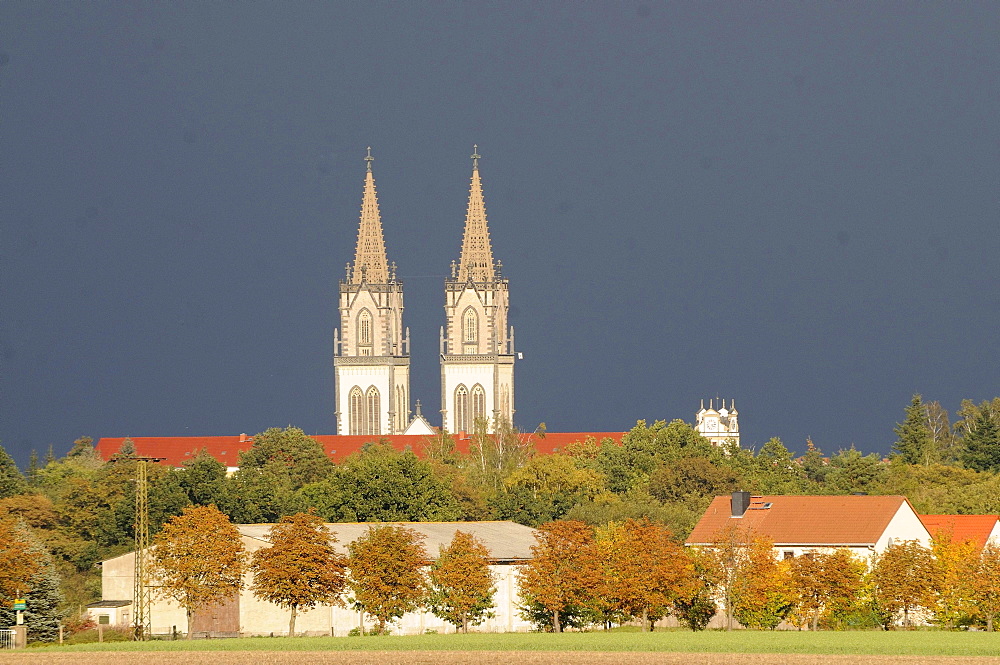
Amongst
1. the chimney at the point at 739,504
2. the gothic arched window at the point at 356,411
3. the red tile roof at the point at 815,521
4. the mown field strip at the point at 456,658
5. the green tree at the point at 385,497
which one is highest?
the gothic arched window at the point at 356,411

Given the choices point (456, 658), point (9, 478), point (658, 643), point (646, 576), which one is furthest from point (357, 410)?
point (456, 658)

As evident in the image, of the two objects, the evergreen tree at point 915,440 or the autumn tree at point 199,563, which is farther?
the evergreen tree at point 915,440

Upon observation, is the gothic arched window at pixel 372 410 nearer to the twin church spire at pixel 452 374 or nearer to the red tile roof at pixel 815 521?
the twin church spire at pixel 452 374

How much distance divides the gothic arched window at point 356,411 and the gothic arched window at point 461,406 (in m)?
9.33

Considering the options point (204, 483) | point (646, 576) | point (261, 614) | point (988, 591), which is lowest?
point (261, 614)

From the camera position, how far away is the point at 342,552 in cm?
7712

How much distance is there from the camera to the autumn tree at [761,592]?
68.5 m

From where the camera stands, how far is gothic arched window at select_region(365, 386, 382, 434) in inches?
7697

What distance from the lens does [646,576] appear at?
69.4 meters

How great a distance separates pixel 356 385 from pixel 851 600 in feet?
425

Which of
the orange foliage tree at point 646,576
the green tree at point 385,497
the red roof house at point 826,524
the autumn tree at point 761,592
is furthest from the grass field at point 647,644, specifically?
the green tree at point 385,497

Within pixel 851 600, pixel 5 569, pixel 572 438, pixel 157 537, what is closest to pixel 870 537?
pixel 851 600

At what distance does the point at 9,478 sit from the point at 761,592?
57310 millimetres

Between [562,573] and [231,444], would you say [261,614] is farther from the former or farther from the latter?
[231,444]
